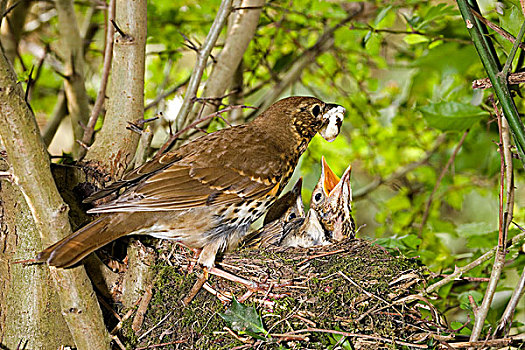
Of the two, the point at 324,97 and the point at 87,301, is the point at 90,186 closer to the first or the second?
the point at 87,301

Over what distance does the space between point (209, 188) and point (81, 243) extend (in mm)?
569

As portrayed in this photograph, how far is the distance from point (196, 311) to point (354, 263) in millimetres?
557

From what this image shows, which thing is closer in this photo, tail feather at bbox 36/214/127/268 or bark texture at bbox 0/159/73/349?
tail feather at bbox 36/214/127/268

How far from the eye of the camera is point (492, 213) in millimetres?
3557

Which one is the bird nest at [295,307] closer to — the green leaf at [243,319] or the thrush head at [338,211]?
the green leaf at [243,319]

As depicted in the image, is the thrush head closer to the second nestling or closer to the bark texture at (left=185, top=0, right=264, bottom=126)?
the second nestling

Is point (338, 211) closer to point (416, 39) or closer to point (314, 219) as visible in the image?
point (314, 219)

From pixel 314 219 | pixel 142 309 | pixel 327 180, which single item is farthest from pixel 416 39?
pixel 142 309

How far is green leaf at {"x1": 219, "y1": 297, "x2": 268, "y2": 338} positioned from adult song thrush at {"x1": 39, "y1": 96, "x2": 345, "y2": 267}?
0.25 meters

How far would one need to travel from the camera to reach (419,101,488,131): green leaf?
7.38 ft

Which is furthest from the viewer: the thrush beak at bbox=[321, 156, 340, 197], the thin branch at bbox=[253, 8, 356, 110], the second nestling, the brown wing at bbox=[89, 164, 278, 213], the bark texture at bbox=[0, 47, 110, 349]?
the thin branch at bbox=[253, 8, 356, 110]

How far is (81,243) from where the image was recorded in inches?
59.4

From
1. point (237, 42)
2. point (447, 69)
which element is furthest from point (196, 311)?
point (447, 69)

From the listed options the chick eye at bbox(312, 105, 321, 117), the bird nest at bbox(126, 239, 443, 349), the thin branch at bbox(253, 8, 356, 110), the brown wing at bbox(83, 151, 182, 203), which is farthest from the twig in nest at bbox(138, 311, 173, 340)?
the thin branch at bbox(253, 8, 356, 110)
